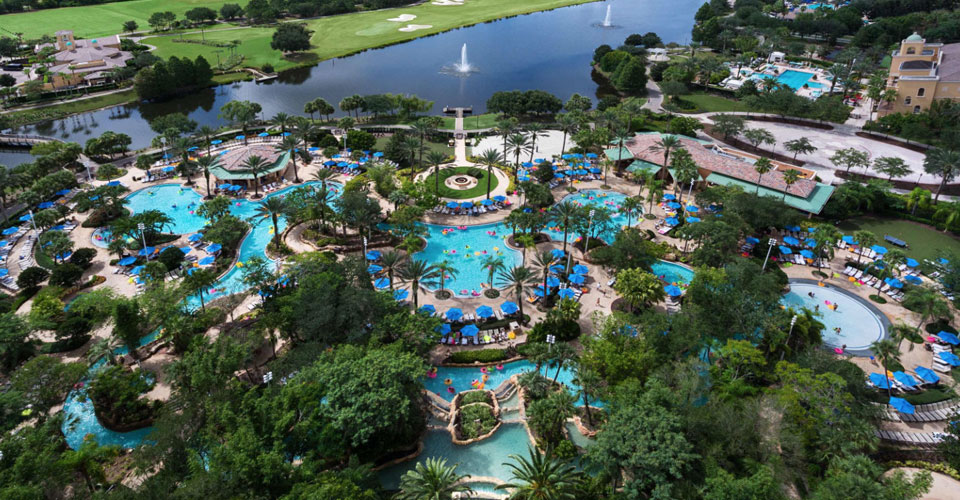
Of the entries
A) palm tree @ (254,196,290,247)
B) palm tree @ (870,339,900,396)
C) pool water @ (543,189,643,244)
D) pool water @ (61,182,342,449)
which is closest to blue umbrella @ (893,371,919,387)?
palm tree @ (870,339,900,396)

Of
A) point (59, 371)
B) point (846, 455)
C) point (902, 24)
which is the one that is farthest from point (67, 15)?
point (902, 24)

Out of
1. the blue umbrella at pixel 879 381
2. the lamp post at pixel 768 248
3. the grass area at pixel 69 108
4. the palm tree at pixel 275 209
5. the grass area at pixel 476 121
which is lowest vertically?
the blue umbrella at pixel 879 381

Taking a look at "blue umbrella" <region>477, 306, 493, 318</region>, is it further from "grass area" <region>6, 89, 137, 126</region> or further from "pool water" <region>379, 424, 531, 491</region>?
"grass area" <region>6, 89, 137, 126</region>

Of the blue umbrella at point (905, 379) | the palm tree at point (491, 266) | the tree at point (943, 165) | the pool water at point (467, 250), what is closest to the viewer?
the blue umbrella at point (905, 379)

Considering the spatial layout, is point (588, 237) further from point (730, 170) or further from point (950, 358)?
point (950, 358)

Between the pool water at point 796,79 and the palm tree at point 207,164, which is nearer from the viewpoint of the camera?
the palm tree at point 207,164

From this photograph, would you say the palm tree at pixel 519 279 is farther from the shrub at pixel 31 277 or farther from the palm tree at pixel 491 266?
the shrub at pixel 31 277

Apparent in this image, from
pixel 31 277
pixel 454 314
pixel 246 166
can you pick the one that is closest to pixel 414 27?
pixel 246 166

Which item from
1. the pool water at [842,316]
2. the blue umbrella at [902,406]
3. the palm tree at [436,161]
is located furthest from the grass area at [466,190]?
the blue umbrella at [902,406]
